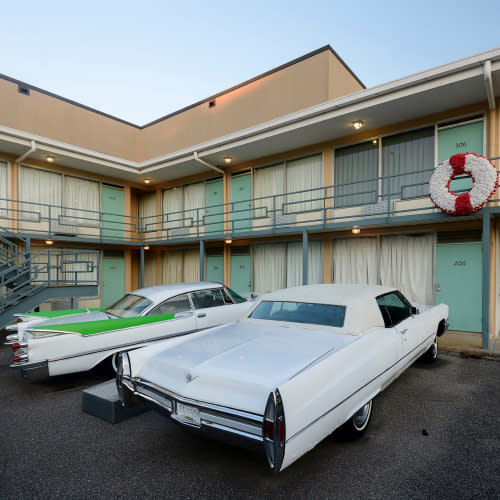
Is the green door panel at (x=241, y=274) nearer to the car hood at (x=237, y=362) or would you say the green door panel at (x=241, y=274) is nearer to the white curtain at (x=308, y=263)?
the white curtain at (x=308, y=263)

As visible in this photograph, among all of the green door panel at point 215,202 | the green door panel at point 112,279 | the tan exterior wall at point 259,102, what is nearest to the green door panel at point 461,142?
the tan exterior wall at point 259,102

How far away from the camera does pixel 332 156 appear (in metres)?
9.55

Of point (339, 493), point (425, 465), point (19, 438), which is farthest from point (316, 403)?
point (19, 438)

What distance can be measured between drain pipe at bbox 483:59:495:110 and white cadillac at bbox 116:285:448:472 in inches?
203

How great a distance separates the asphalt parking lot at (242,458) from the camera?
2455mm

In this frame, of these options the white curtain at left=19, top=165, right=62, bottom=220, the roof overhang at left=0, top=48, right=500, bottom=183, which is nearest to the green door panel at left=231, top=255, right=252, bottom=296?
the roof overhang at left=0, top=48, right=500, bottom=183

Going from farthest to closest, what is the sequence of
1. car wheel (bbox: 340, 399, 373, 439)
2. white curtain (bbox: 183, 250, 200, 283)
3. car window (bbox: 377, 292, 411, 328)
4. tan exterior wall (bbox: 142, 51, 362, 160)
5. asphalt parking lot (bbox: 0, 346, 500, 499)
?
1. white curtain (bbox: 183, 250, 200, 283)
2. tan exterior wall (bbox: 142, 51, 362, 160)
3. car window (bbox: 377, 292, 411, 328)
4. car wheel (bbox: 340, 399, 373, 439)
5. asphalt parking lot (bbox: 0, 346, 500, 499)

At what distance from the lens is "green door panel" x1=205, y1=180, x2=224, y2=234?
469 inches

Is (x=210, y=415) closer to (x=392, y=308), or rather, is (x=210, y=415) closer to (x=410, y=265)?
(x=392, y=308)

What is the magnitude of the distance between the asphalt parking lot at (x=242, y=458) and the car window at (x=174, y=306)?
1.65 metres

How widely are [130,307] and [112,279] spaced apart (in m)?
8.25

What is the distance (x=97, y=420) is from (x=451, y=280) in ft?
24.9

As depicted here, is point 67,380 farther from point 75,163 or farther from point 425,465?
point 75,163

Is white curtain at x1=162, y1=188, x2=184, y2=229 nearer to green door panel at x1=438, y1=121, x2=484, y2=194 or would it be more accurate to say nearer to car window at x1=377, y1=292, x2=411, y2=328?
green door panel at x1=438, y1=121, x2=484, y2=194
